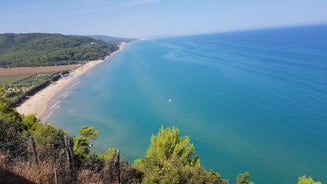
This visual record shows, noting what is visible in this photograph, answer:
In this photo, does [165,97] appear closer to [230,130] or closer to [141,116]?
[141,116]

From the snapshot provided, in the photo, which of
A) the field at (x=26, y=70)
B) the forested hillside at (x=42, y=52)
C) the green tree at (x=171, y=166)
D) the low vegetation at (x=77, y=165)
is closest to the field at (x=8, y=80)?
the field at (x=26, y=70)

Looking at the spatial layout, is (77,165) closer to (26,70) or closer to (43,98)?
(43,98)

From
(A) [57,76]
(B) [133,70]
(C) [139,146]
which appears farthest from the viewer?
(B) [133,70]

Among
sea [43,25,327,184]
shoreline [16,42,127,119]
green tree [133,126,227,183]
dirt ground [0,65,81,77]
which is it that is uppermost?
green tree [133,126,227,183]

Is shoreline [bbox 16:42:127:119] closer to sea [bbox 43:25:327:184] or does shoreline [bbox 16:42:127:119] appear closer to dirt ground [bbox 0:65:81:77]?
sea [bbox 43:25:327:184]

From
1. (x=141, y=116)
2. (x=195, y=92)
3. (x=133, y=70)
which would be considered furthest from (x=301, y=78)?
(x=133, y=70)

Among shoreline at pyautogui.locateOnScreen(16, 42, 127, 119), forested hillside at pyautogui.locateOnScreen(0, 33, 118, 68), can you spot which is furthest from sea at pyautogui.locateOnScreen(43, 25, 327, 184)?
forested hillside at pyautogui.locateOnScreen(0, 33, 118, 68)

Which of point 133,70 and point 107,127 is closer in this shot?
point 107,127

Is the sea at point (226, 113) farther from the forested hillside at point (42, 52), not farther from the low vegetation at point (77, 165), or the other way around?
the forested hillside at point (42, 52)
